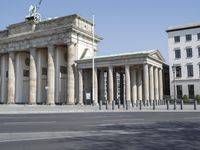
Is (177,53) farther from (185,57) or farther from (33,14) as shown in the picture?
(33,14)

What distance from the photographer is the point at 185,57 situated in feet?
197

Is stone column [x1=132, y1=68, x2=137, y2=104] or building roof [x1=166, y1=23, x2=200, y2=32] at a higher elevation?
building roof [x1=166, y1=23, x2=200, y2=32]

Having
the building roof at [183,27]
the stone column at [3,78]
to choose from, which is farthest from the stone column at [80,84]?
the stone column at [3,78]

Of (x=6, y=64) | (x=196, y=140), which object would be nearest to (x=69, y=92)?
(x=6, y=64)

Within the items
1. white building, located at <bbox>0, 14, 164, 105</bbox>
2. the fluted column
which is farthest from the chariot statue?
the fluted column

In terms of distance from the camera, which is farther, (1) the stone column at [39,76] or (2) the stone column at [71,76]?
(1) the stone column at [39,76]

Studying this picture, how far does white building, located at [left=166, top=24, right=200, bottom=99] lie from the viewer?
58.6m

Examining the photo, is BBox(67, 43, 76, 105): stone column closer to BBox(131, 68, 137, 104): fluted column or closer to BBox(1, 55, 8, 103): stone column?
BBox(131, 68, 137, 104): fluted column

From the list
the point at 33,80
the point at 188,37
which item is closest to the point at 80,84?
the point at 33,80

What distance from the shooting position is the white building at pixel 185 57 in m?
58.6

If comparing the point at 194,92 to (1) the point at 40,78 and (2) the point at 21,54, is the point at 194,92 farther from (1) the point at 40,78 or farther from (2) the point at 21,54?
(2) the point at 21,54

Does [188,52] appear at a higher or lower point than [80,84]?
higher

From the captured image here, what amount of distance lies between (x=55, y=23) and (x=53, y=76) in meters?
11.5

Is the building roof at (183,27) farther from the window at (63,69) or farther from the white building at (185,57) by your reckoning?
the window at (63,69)
